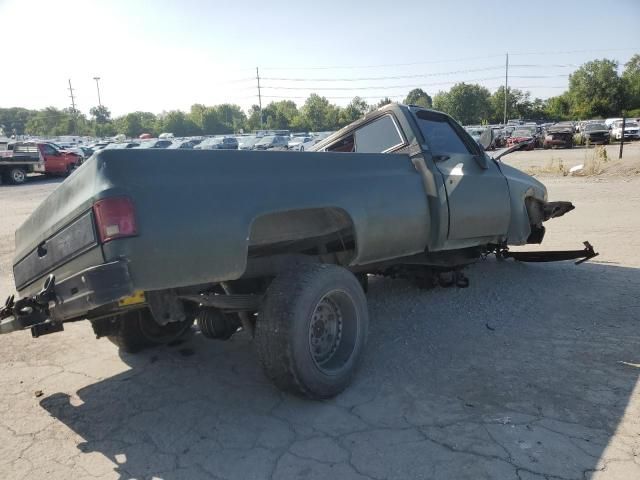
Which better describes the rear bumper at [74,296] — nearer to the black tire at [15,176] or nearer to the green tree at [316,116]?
the black tire at [15,176]

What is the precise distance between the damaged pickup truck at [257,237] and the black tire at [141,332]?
12mm

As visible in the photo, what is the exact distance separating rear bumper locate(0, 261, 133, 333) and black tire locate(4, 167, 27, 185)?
23.9 metres

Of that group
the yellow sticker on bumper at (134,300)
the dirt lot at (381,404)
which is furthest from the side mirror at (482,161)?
the yellow sticker on bumper at (134,300)

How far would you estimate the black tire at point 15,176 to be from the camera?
23.3 meters

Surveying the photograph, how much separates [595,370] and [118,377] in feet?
11.4

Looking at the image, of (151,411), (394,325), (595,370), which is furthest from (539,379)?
(151,411)

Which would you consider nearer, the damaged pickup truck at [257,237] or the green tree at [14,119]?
the damaged pickup truck at [257,237]

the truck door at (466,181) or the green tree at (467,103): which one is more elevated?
the green tree at (467,103)

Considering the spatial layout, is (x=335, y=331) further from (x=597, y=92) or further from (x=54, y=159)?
(x=597, y=92)

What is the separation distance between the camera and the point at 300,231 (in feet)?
11.2

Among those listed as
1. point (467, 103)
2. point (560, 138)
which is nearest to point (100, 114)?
point (467, 103)

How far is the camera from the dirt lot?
261 centimetres

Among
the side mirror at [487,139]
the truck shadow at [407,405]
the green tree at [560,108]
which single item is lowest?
the truck shadow at [407,405]

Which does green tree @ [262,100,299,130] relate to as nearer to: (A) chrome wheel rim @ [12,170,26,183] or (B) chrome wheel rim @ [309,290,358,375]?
(A) chrome wheel rim @ [12,170,26,183]
